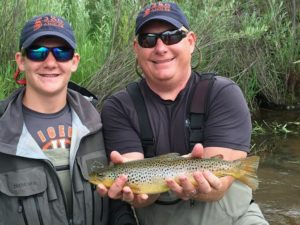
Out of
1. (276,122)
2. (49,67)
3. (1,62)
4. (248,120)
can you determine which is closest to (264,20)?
(276,122)

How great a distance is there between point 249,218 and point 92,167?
1.18 metres

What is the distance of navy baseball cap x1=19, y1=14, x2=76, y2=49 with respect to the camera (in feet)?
11.8

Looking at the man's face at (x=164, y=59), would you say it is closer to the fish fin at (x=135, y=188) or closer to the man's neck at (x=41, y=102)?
the man's neck at (x=41, y=102)

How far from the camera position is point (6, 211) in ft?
11.3

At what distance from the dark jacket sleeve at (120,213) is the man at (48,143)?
79 mm

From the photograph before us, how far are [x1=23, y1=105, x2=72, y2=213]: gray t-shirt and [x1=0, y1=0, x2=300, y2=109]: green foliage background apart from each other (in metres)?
1.82

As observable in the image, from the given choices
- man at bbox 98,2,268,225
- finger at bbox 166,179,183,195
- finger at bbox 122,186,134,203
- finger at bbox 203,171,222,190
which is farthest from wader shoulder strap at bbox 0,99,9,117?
finger at bbox 203,171,222,190

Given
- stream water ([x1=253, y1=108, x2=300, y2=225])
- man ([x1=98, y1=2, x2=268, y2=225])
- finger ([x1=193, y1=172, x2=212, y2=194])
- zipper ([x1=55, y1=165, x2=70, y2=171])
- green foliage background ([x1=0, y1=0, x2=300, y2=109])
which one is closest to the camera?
finger ([x1=193, y1=172, x2=212, y2=194])

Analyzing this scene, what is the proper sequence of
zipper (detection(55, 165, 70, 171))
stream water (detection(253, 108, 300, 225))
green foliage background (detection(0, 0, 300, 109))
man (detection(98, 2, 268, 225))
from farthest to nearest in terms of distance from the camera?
green foliage background (detection(0, 0, 300, 109)) → stream water (detection(253, 108, 300, 225)) → man (detection(98, 2, 268, 225)) → zipper (detection(55, 165, 70, 171))

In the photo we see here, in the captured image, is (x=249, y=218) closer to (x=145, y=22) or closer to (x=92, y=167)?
(x=92, y=167)

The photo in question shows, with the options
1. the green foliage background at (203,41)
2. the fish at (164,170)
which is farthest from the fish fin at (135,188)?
the green foliage background at (203,41)

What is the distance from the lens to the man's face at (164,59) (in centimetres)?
379

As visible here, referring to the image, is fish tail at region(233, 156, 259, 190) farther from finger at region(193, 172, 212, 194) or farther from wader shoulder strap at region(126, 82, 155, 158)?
wader shoulder strap at region(126, 82, 155, 158)

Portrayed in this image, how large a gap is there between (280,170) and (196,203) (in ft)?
12.4
